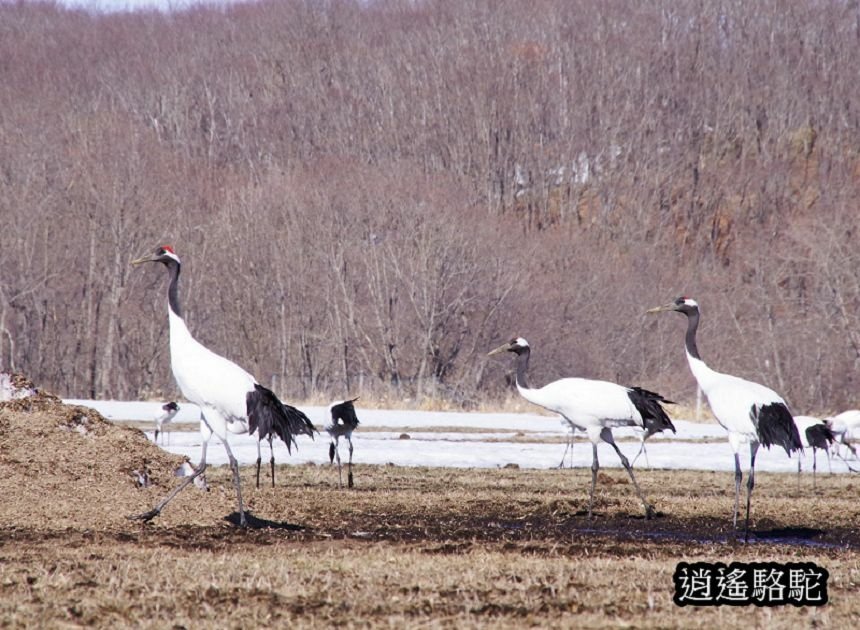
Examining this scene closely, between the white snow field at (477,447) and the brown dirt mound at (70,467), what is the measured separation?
3726 millimetres

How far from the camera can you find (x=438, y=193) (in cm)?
5331

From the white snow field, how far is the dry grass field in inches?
109

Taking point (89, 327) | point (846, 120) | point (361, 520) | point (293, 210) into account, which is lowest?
point (361, 520)

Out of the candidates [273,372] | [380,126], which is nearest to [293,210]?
[273,372]

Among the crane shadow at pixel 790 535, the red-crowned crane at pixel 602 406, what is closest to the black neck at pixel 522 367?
the red-crowned crane at pixel 602 406

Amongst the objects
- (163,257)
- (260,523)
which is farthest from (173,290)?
(260,523)

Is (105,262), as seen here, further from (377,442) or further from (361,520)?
(361,520)

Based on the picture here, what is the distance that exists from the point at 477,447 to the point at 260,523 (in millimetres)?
12220

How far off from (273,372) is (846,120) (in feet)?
140

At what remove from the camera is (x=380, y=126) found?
71.0 meters

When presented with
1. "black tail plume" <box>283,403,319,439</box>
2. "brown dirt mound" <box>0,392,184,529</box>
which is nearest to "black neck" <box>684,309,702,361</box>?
"black tail plume" <box>283,403,319,439</box>

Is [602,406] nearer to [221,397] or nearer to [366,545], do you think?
[221,397]

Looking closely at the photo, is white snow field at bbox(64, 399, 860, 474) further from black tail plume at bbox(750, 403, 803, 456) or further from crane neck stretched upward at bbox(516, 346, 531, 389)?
crane neck stretched upward at bbox(516, 346, 531, 389)

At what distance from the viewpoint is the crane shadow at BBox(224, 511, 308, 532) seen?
11.8 metres
